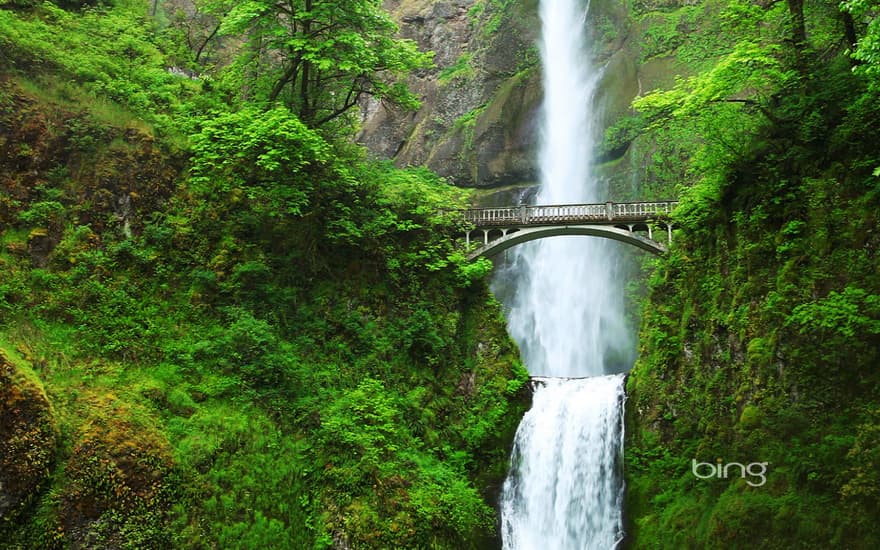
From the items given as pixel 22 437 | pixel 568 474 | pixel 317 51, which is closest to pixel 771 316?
pixel 568 474

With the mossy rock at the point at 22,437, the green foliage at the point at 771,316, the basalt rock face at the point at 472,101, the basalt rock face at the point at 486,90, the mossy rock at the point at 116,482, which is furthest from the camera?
the basalt rock face at the point at 472,101

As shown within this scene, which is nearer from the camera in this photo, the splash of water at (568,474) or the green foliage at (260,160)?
the green foliage at (260,160)

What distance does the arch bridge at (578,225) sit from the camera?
69.1ft

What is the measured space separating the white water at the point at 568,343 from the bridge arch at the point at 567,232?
582cm

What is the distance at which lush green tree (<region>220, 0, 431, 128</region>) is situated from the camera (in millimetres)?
14148

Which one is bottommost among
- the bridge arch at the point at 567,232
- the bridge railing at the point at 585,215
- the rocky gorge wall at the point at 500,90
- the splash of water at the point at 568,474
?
the splash of water at the point at 568,474

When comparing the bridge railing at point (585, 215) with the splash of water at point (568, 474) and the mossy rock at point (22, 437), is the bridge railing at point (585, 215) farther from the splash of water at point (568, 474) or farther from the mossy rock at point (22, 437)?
the mossy rock at point (22, 437)

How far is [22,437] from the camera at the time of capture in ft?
27.7

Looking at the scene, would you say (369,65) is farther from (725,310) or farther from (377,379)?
(725,310)

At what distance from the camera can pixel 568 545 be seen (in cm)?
1397

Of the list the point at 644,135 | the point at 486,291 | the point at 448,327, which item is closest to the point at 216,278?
the point at 448,327

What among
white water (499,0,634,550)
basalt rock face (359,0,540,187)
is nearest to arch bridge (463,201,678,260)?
white water (499,0,634,550)

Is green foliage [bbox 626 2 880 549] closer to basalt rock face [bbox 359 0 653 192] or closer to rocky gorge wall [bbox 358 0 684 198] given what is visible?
rocky gorge wall [bbox 358 0 684 198]

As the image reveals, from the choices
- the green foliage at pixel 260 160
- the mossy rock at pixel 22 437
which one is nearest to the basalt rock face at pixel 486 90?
the green foliage at pixel 260 160
